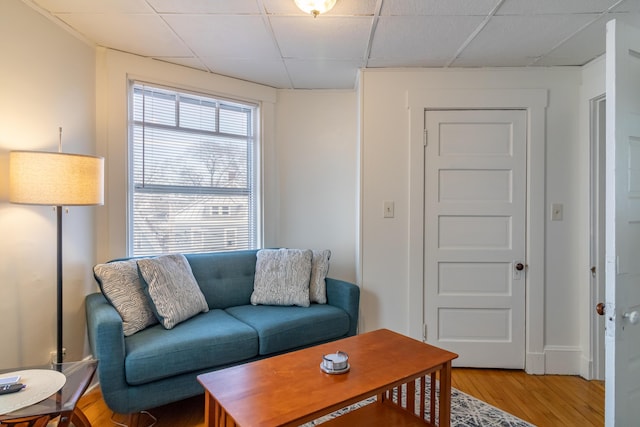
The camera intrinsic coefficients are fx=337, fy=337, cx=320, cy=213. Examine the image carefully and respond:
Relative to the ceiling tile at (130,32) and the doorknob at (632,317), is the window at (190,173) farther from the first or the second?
the doorknob at (632,317)

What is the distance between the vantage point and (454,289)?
274cm

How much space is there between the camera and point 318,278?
2742 mm

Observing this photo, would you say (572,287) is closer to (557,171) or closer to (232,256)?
(557,171)

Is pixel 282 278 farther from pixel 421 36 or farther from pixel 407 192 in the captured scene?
pixel 421 36

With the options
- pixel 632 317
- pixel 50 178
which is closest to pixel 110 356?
pixel 50 178

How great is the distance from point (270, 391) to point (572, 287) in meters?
2.59

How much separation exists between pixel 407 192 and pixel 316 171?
97 cm

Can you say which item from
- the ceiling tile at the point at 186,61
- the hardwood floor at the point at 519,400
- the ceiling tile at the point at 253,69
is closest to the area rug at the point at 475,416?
the hardwood floor at the point at 519,400

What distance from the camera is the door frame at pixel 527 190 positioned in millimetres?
2662

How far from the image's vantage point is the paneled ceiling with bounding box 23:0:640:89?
6.23 feet

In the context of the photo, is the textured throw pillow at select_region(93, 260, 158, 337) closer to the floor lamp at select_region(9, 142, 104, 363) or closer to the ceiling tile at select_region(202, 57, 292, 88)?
the floor lamp at select_region(9, 142, 104, 363)

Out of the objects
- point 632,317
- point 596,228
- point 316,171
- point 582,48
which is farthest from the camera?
point 316,171

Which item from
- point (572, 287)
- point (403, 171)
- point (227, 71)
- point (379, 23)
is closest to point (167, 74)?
point (227, 71)

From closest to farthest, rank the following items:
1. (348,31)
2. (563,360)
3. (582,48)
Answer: (348,31) → (582,48) → (563,360)
